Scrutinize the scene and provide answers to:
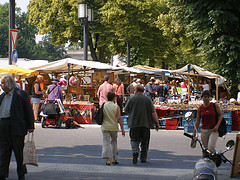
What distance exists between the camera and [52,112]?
1535cm

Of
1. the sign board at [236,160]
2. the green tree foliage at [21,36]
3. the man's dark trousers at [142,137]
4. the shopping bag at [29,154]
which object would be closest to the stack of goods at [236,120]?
the man's dark trousers at [142,137]

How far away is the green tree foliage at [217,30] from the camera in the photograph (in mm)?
18062

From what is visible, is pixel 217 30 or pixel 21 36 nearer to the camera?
pixel 217 30

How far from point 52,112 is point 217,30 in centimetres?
808

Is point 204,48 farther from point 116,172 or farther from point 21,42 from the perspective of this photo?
point 21,42

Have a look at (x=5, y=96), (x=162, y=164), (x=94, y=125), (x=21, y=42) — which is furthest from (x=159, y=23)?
(x=21, y=42)

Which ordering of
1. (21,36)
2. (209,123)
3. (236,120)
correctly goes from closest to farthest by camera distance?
1. (209,123)
2. (236,120)
3. (21,36)

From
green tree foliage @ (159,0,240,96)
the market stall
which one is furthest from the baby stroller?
green tree foliage @ (159,0,240,96)

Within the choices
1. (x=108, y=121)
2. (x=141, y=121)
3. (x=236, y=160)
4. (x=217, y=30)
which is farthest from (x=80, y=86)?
(x=236, y=160)

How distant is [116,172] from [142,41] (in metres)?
31.3

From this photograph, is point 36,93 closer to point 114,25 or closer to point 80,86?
point 80,86

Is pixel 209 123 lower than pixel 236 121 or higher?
higher

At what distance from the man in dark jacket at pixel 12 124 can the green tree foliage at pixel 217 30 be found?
12729 millimetres

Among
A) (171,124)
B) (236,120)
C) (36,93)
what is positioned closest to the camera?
(236,120)
